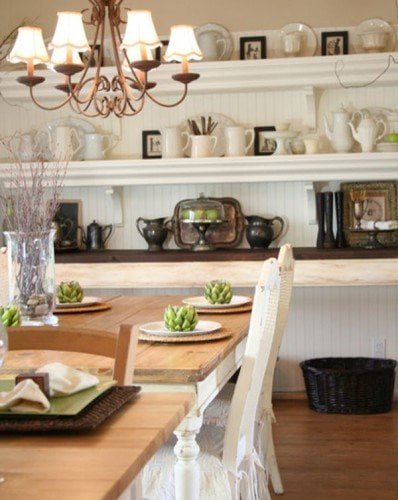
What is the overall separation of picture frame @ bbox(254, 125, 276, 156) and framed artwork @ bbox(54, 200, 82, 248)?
109 centimetres

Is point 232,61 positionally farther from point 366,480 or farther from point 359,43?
point 366,480

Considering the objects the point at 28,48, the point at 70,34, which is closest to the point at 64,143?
the point at 28,48

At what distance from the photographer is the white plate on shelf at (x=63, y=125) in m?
5.48

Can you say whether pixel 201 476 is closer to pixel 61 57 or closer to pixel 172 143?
pixel 61 57

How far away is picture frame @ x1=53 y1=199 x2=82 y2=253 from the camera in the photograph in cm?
535

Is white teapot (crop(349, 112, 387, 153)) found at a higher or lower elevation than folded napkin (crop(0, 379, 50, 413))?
higher

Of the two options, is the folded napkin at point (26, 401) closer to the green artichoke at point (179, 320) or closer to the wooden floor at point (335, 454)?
the green artichoke at point (179, 320)

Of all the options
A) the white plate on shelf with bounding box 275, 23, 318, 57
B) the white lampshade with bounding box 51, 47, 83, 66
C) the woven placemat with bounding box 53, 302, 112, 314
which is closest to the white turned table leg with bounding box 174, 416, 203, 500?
the woven placemat with bounding box 53, 302, 112, 314

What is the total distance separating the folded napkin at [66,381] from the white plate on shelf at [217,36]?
395cm

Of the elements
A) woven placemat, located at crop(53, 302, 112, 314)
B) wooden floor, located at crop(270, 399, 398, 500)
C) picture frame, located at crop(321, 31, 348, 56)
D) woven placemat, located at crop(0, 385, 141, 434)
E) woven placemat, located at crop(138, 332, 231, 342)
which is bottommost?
wooden floor, located at crop(270, 399, 398, 500)

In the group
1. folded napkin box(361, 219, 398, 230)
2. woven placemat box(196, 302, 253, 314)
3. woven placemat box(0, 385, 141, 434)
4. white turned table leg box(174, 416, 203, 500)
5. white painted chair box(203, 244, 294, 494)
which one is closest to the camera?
woven placemat box(0, 385, 141, 434)

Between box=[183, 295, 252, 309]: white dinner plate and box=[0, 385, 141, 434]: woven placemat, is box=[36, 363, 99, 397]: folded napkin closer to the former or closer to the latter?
box=[0, 385, 141, 434]: woven placemat

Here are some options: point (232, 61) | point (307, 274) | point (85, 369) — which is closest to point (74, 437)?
point (85, 369)

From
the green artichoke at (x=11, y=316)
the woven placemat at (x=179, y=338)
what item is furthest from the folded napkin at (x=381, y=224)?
the green artichoke at (x=11, y=316)
